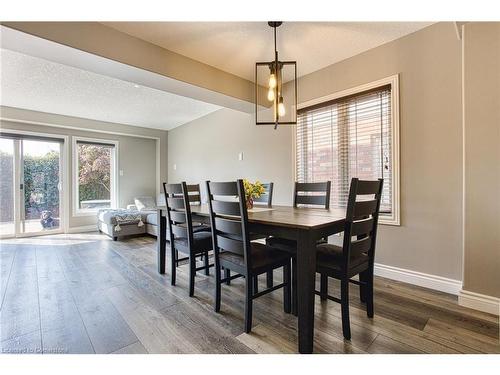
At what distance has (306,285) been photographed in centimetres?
139

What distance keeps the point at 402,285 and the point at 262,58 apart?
283 cm

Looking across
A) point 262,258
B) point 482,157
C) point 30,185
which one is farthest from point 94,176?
point 482,157

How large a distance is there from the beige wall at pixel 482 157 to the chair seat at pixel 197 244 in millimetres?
2164

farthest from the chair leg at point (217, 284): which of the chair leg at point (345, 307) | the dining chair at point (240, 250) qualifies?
the chair leg at point (345, 307)

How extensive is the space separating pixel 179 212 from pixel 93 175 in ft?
13.7

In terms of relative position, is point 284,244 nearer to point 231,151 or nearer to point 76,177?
point 231,151

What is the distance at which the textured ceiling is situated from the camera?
10.1 ft

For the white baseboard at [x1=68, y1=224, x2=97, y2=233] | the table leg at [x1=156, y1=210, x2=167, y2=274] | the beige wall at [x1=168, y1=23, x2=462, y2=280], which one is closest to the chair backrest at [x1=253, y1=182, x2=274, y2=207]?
the table leg at [x1=156, y1=210, x2=167, y2=274]

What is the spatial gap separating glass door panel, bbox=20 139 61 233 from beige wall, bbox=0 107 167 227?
0.24m

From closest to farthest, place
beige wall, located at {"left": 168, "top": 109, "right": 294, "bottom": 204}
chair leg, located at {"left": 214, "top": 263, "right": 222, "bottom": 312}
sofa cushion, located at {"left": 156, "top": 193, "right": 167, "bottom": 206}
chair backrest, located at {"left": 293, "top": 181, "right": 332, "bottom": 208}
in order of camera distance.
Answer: chair leg, located at {"left": 214, "top": 263, "right": 222, "bottom": 312}, chair backrest, located at {"left": 293, "top": 181, "right": 332, "bottom": 208}, beige wall, located at {"left": 168, "top": 109, "right": 294, "bottom": 204}, sofa cushion, located at {"left": 156, "top": 193, "right": 167, "bottom": 206}

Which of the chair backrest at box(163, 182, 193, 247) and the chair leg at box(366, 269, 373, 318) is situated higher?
the chair backrest at box(163, 182, 193, 247)

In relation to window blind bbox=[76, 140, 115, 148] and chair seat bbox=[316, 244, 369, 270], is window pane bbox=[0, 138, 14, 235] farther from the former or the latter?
chair seat bbox=[316, 244, 369, 270]

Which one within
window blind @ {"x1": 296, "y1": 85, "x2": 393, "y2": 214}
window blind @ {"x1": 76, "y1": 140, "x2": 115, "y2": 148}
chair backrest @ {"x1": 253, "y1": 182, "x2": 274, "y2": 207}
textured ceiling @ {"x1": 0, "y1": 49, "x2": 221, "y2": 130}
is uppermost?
textured ceiling @ {"x1": 0, "y1": 49, "x2": 221, "y2": 130}
